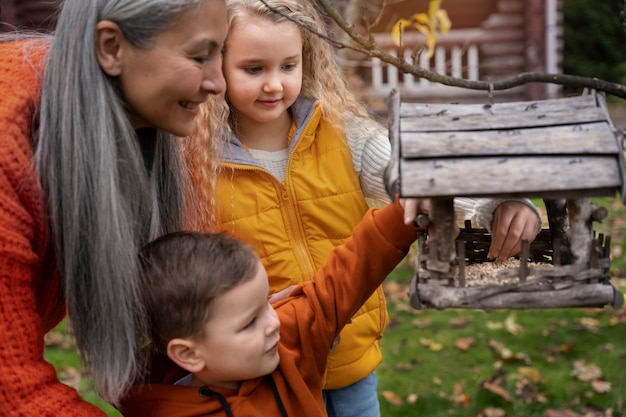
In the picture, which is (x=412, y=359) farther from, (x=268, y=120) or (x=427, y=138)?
(x=427, y=138)

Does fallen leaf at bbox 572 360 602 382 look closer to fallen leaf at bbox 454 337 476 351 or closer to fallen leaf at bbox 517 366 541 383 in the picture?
fallen leaf at bbox 517 366 541 383

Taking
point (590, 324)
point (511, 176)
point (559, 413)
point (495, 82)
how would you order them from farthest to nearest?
point (590, 324)
point (559, 413)
point (495, 82)
point (511, 176)

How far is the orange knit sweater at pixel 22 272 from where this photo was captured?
150 centimetres

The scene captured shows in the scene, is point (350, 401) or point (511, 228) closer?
point (511, 228)

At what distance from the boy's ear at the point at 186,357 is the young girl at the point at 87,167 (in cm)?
9

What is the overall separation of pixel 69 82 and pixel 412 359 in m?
3.10

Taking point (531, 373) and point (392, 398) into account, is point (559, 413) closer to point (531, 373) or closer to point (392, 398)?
point (531, 373)

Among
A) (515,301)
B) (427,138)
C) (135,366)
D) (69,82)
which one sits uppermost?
(69,82)

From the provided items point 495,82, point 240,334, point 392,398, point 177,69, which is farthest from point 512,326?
point 177,69

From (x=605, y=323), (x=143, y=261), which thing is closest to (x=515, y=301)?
(x=143, y=261)

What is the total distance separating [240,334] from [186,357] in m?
0.14

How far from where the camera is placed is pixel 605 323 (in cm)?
453

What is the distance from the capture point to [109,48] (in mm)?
1623

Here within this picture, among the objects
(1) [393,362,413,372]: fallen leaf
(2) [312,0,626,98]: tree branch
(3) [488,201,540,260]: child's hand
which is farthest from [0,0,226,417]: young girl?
(1) [393,362,413,372]: fallen leaf
